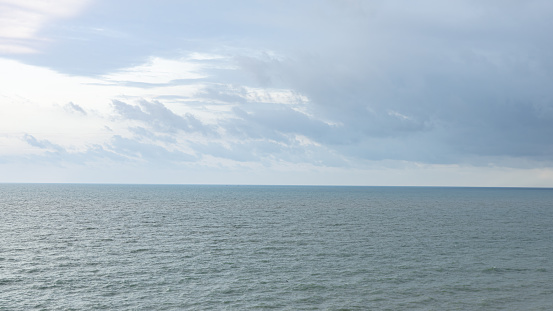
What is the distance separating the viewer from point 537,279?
42.8 meters

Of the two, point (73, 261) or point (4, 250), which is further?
point (4, 250)

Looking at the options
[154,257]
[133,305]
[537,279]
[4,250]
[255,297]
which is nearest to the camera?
[133,305]

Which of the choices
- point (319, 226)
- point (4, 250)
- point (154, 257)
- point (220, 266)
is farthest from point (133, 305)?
point (319, 226)

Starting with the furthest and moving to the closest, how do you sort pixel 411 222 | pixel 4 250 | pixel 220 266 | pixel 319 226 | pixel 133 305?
pixel 411 222 → pixel 319 226 → pixel 4 250 → pixel 220 266 → pixel 133 305

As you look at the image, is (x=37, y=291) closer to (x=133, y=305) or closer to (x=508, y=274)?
(x=133, y=305)

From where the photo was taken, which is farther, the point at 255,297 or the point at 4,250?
the point at 4,250

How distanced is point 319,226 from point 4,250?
5292cm

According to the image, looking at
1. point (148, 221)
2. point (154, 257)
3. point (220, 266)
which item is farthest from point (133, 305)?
point (148, 221)

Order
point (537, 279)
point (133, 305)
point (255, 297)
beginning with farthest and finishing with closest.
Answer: point (537, 279), point (255, 297), point (133, 305)

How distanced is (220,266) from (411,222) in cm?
5801

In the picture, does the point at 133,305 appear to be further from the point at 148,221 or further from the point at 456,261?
the point at 148,221

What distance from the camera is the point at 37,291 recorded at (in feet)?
126

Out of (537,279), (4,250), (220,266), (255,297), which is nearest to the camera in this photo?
(255,297)

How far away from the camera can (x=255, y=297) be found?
3731 cm
